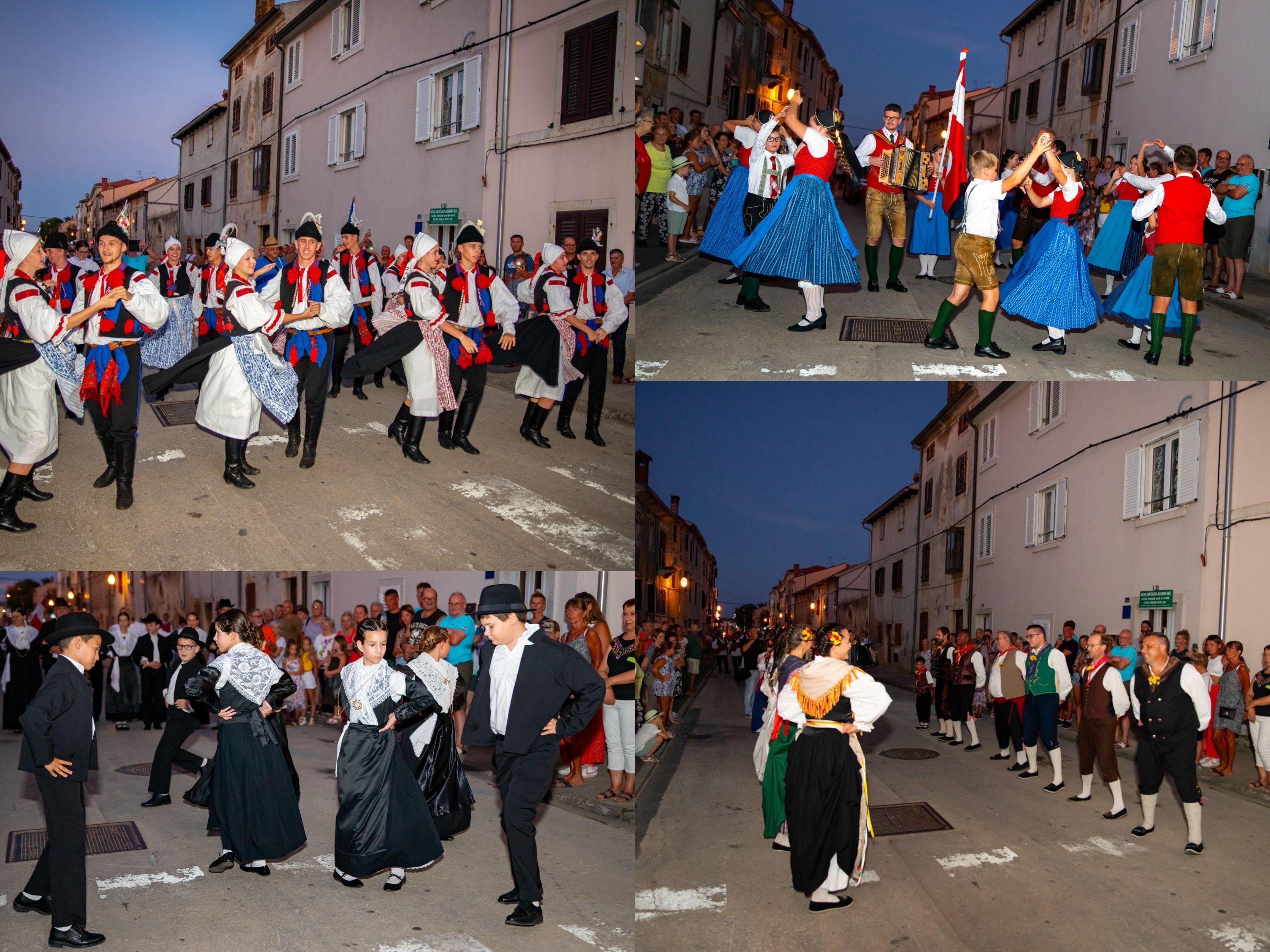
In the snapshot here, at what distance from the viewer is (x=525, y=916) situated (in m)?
4.85

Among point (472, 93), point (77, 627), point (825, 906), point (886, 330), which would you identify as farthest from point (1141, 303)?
point (472, 93)

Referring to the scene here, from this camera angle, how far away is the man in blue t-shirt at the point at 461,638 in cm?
939

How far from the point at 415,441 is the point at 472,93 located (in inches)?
420

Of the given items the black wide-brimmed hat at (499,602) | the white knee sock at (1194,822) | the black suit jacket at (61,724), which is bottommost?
the white knee sock at (1194,822)

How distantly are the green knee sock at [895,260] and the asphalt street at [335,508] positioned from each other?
3.30 meters

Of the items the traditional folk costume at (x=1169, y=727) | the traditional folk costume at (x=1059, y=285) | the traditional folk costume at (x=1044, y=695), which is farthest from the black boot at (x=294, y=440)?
the traditional folk costume at (x=1044, y=695)

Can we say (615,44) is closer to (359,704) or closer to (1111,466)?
(1111,466)

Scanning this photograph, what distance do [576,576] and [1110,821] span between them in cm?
676

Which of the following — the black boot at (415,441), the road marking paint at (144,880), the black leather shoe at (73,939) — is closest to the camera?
the black leather shoe at (73,939)

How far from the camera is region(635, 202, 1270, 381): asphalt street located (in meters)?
7.33

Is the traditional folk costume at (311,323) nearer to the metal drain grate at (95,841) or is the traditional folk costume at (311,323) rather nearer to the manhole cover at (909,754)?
the metal drain grate at (95,841)

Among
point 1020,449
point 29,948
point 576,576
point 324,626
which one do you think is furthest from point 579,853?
point 1020,449

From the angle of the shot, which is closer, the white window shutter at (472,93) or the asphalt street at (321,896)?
the asphalt street at (321,896)

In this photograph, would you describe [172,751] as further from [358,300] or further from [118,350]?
[358,300]
